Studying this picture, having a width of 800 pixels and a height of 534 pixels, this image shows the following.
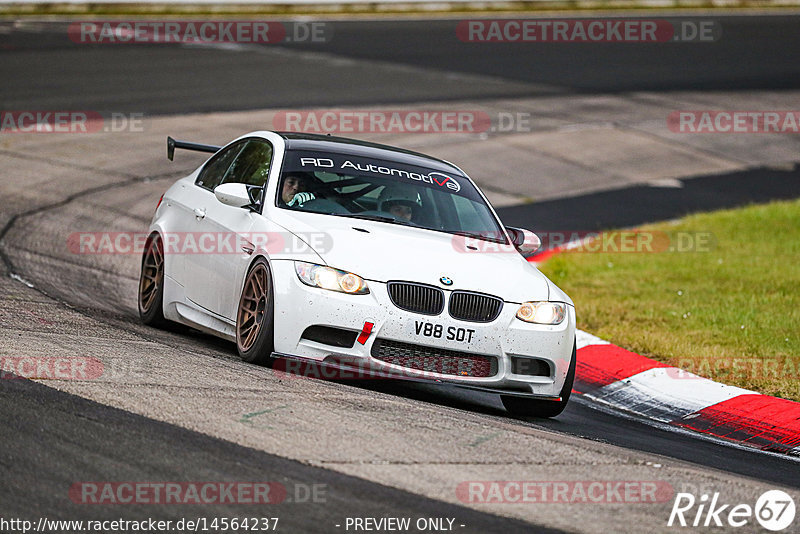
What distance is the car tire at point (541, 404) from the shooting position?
755 centimetres

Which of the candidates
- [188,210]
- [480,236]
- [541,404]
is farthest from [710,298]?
[188,210]

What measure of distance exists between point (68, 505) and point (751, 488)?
311 cm

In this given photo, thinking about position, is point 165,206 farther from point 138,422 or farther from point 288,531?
point 288,531

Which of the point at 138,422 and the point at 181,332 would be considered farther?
the point at 181,332

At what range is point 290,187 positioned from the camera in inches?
316

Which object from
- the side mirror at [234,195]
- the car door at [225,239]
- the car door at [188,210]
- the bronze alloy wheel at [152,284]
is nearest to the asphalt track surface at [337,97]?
the bronze alloy wheel at [152,284]

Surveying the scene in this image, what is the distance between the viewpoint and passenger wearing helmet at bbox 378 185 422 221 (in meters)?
8.08

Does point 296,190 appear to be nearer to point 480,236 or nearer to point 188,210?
point 188,210

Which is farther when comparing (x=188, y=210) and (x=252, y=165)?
(x=188, y=210)

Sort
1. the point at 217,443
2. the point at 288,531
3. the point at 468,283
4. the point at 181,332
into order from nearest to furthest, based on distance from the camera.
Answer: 1. the point at 288,531
2. the point at 217,443
3. the point at 468,283
4. the point at 181,332

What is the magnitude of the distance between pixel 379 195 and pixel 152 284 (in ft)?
6.62

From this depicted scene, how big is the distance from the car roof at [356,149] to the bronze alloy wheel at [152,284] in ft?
4.28

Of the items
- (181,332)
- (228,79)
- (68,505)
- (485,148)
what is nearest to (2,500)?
(68,505)

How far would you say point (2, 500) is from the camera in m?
4.51
